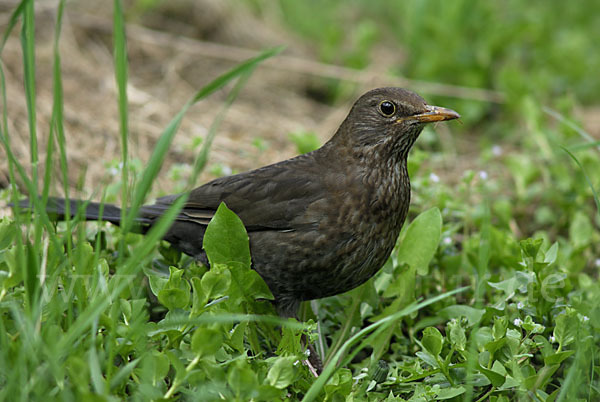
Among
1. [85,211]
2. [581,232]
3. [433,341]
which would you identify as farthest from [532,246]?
[85,211]

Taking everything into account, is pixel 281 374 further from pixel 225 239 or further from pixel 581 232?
pixel 581 232

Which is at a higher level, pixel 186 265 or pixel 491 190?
pixel 491 190

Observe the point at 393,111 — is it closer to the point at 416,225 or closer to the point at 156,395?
the point at 416,225

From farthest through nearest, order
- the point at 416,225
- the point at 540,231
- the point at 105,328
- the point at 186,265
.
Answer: the point at 540,231
the point at 186,265
the point at 416,225
the point at 105,328

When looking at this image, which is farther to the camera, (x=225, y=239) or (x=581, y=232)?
(x=581, y=232)

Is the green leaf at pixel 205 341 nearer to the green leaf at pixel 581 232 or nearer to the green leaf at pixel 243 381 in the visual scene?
the green leaf at pixel 243 381

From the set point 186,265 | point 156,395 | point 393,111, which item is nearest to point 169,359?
point 156,395

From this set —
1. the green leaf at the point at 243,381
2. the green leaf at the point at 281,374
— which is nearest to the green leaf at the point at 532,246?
the green leaf at the point at 281,374
